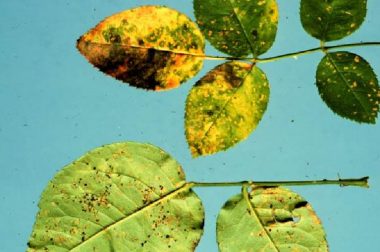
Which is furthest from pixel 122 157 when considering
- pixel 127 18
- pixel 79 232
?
pixel 127 18

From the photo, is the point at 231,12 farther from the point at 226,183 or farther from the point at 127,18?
the point at 226,183

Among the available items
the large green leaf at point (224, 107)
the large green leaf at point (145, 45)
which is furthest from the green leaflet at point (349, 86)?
the large green leaf at point (145, 45)

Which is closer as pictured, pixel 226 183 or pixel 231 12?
pixel 231 12

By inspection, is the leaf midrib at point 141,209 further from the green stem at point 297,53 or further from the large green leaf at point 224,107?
the green stem at point 297,53

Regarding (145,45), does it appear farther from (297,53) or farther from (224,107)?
(297,53)

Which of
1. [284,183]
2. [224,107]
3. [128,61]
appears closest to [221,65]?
[224,107]

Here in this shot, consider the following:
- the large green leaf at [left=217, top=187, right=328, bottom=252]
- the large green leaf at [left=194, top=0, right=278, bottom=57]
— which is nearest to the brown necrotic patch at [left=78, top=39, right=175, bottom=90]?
the large green leaf at [left=194, top=0, right=278, bottom=57]
